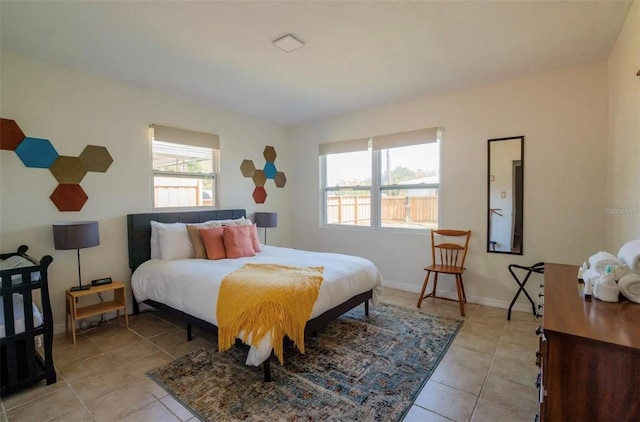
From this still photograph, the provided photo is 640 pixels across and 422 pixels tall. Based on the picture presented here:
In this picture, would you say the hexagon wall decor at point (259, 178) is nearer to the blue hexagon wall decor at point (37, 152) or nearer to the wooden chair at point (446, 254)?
the blue hexagon wall decor at point (37, 152)

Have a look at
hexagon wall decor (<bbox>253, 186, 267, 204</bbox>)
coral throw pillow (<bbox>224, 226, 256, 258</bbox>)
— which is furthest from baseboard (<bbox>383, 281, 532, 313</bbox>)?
hexagon wall decor (<bbox>253, 186, 267, 204</bbox>)

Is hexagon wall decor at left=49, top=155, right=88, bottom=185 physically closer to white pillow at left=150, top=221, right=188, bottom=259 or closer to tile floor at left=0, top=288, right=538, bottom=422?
white pillow at left=150, top=221, right=188, bottom=259

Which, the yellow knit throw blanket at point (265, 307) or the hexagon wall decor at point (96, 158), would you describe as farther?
the hexagon wall decor at point (96, 158)

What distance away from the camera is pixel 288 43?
2.44 meters

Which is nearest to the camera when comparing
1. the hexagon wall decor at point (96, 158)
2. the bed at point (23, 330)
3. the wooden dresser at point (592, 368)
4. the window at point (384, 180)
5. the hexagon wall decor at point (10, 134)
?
the wooden dresser at point (592, 368)

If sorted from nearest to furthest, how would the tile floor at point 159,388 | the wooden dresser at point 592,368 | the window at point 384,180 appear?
1. the wooden dresser at point 592,368
2. the tile floor at point 159,388
3. the window at point 384,180

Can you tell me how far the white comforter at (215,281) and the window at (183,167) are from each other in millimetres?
952

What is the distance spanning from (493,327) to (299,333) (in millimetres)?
1987

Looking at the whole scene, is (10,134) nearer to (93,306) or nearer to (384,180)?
(93,306)

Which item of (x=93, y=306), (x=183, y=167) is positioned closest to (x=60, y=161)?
(x=183, y=167)

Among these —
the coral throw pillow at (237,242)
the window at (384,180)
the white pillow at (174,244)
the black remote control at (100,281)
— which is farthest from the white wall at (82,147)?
the window at (384,180)

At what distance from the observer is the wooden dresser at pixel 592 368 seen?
3.17 feet

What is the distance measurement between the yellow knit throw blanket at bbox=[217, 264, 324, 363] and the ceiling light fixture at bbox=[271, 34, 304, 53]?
190 cm

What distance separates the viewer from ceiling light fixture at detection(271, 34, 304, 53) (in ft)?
7.77
